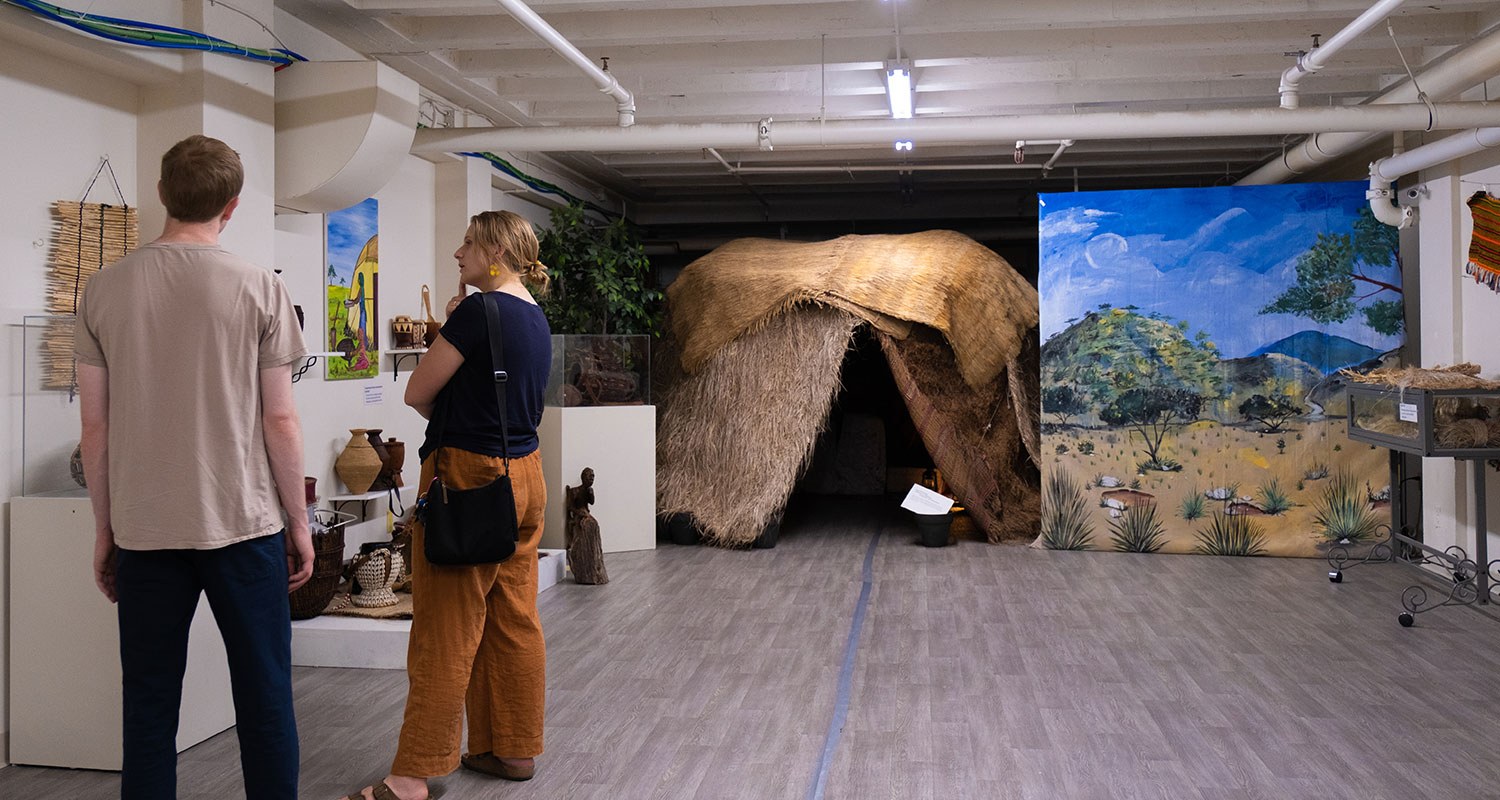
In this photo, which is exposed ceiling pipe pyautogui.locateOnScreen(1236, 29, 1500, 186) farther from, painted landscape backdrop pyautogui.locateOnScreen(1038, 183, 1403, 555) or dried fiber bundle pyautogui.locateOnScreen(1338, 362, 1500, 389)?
dried fiber bundle pyautogui.locateOnScreen(1338, 362, 1500, 389)

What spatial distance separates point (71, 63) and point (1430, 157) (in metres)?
5.92

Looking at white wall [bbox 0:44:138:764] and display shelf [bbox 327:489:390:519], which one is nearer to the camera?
white wall [bbox 0:44:138:764]

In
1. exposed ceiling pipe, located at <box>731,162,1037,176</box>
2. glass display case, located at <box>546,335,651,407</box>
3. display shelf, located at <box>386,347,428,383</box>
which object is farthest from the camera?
exposed ceiling pipe, located at <box>731,162,1037,176</box>

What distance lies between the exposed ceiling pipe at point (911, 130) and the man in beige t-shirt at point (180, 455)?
3347 millimetres

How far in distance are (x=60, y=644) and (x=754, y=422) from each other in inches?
167

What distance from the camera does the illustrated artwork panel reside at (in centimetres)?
523

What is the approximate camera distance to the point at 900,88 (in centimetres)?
521

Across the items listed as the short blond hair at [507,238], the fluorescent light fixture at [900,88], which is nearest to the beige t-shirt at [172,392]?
the short blond hair at [507,238]

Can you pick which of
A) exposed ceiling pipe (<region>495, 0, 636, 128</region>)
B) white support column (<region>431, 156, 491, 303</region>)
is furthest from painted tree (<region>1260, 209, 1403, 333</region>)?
white support column (<region>431, 156, 491, 303</region>)

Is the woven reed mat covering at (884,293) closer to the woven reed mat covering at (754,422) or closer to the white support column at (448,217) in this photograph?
the woven reed mat covering at (754,422)

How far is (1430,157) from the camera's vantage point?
17.7 feet

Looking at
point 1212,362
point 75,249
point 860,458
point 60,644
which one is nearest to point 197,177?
point 60,644

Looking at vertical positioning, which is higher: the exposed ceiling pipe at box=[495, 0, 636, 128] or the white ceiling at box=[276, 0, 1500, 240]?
the white ceiling at box=[276, 0, 1500, 240]

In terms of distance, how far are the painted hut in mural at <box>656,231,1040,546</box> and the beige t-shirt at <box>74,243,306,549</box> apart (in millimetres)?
4613
